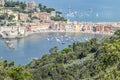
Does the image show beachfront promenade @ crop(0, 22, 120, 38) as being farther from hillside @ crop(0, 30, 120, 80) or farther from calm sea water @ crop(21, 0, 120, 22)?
hillside @ crop(0, 30, 120, 80)

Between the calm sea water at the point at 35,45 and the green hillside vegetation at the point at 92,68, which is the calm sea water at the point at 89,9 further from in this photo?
the green hillside vegetation at the point at 92,68

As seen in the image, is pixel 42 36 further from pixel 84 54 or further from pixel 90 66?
pixel 90 66

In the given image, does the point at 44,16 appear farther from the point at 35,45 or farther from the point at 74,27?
the point at 35,45

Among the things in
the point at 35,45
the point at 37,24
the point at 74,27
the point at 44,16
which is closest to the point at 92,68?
the point at 35,45

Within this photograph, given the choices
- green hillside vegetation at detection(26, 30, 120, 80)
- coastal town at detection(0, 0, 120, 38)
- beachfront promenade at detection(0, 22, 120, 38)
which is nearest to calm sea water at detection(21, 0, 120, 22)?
coastal town at detection(0, 0, 120, 38)

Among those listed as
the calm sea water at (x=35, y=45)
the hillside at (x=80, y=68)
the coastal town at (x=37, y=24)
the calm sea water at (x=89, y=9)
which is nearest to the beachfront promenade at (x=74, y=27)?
the coastal town at (x=37, y=24)
